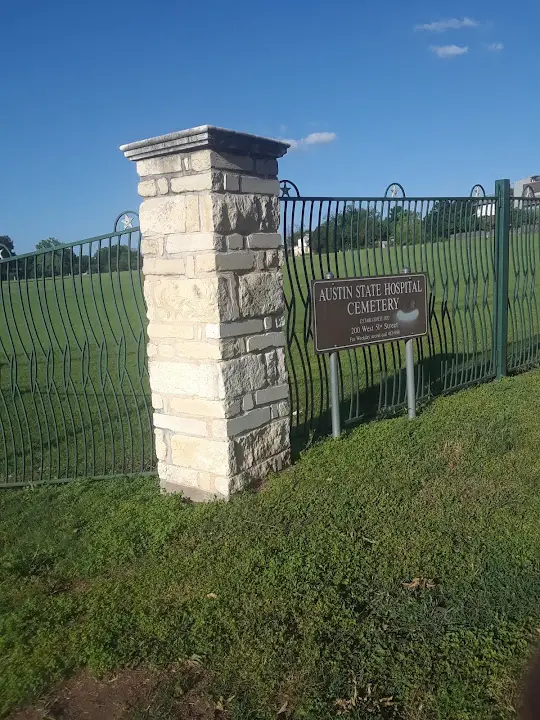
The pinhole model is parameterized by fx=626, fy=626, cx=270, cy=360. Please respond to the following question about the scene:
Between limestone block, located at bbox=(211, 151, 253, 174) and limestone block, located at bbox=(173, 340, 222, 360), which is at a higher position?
limestone block, located at bbox=(211, 151, 253, 174)

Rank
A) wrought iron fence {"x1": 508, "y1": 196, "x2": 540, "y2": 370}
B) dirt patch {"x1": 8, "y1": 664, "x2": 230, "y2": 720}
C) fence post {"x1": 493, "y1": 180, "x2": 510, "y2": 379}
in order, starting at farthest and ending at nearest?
1. wrought iron fence {"x1": 508, "y1": 196, "x2": 540, "y2": 370}
2. fence post {"x1": 493, "y1": 180, "x2": 510, "y2": 379}
3. dirt patch {"x1": 8, "y1": 664, "x2": 230, "y2": 720}

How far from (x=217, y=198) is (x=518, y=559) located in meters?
2.83

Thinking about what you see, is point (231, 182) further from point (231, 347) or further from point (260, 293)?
point (231, 347)

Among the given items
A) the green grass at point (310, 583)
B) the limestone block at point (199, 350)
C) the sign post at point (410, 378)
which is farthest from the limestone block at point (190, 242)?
the sign post at point (410, 378)

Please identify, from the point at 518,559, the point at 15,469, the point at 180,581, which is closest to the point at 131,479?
the point at 15,469

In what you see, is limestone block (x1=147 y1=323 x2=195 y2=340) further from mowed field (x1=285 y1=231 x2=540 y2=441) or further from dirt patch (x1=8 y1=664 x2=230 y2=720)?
dirt patch (x1=8 y1=664 x2=230 y2=720)

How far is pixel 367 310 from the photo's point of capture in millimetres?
5320

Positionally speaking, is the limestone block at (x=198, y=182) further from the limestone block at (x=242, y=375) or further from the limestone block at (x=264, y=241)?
the limestone block at (x=242, y=375)

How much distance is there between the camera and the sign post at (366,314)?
5.03 metres

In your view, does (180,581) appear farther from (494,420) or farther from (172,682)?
(494,420)

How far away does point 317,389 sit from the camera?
764 centimetres

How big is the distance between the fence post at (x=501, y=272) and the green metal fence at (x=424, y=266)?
0.01m

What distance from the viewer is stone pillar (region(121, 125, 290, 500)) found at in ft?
13.7

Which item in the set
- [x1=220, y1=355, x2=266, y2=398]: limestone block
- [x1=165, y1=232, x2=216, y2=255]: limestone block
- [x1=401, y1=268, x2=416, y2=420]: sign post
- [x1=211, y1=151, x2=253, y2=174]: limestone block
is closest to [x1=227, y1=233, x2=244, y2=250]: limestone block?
[x1=165, y1=232, x2=216, y2=255]: limestone block
